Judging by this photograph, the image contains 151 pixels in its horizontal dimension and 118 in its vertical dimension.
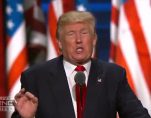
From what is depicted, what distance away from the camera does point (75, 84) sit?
5.22ft

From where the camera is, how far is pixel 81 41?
1.61 m

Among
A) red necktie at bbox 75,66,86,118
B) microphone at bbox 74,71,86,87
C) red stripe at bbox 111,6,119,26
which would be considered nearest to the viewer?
microphone at bbox 74,71,86,87

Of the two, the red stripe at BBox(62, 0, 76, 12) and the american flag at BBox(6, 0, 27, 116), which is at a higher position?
the red stripe at BBox(62, 0, 76, 12)

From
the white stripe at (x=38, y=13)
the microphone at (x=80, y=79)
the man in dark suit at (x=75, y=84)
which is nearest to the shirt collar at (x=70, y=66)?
the man in dark suit at (x=75, y=84)

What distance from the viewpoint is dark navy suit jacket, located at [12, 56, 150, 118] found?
158 cm

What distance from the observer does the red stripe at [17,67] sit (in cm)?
266

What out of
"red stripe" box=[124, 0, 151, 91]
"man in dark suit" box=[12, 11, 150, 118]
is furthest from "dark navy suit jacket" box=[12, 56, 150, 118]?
"red stripe" box=[124, 0, 151, 91]

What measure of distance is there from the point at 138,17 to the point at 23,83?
1118mm

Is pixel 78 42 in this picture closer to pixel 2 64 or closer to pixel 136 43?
pixel 136 43

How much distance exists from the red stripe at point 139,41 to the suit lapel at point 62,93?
0.95 m

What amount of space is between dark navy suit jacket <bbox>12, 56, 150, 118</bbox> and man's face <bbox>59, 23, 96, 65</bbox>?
0.30 ft

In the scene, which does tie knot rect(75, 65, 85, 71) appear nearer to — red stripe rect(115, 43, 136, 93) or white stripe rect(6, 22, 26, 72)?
red stripe rect(115, 43, 136, 93)

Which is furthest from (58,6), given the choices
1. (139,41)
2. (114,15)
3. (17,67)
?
(139,41)

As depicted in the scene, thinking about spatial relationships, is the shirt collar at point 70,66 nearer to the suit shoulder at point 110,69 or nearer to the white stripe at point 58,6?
the suit shoulder at point 110,69
